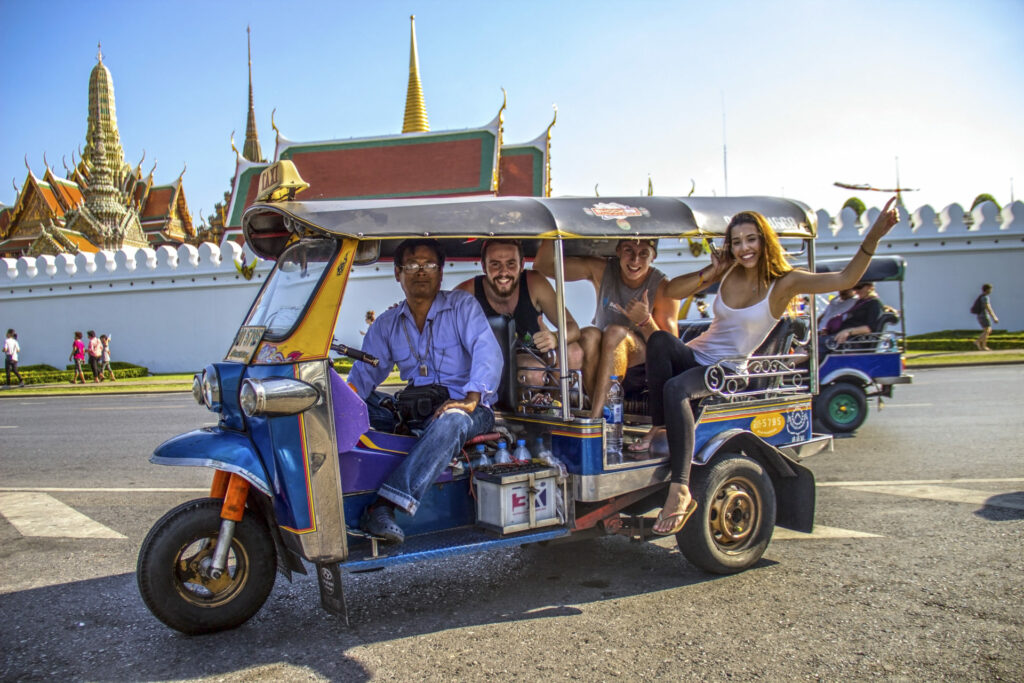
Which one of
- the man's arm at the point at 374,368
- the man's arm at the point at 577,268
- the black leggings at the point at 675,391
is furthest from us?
the man's arm at the point at 577,268

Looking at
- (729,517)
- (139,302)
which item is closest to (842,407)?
(729,517)

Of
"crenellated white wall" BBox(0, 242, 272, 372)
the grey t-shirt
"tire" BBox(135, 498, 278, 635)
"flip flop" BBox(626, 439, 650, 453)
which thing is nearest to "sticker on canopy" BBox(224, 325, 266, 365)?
"tire" BBox(135, 498, 278, 635)

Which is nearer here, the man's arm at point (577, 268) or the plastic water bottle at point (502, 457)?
the plastic water bottle at point (502, 457)

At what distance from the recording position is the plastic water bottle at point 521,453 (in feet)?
13.7

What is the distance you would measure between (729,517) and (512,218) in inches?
80.1

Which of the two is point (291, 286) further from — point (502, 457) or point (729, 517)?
point (729, 517)

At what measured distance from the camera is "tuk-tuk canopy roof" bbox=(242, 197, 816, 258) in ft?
11.8

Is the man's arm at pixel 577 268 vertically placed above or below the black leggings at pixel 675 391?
above

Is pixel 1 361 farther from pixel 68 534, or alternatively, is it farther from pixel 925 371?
pixel 925 371

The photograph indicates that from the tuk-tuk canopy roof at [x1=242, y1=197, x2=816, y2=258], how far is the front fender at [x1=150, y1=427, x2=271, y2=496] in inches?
39.8

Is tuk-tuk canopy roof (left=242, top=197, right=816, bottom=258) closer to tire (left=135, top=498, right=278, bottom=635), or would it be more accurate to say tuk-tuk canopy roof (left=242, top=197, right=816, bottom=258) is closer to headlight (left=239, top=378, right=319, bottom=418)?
headlight (left=239, top=378, right=319, bottom=418)

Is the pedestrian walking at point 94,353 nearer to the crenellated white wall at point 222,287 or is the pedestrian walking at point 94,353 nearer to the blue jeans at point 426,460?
the crenellated white wall at point 222,287

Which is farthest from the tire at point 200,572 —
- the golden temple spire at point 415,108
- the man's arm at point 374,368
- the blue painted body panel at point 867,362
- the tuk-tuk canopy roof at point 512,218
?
the golden temple spire at point 415,108

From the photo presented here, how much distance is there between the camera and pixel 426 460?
3758mm
